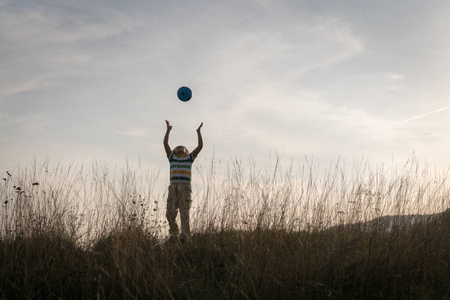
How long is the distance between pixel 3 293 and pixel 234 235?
2.96m

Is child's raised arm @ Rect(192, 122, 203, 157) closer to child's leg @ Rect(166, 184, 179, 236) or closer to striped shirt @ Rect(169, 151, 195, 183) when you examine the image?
striped shirt @ Rect(169, 151, 195, 183)

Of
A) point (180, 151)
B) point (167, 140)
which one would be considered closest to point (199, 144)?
point (180, 151)

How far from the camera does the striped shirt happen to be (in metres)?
6.67

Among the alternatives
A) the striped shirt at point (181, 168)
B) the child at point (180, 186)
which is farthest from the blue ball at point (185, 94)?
the striped shirt at point (181, 168)

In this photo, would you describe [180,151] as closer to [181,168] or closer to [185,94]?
[181,168]

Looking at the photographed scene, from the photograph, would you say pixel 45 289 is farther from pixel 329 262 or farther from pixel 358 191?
pixel 358 191

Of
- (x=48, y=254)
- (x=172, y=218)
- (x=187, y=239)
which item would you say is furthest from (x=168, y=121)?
(x=48, y=254)

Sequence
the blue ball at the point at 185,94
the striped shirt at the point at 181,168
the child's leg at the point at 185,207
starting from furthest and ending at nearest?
the blue ball at the point at 185,94, the striped shirt at the point at 181,168, the child's leg at the point at 185,207

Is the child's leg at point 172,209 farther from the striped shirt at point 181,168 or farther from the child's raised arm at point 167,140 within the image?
the child's raised arm at point 167,140

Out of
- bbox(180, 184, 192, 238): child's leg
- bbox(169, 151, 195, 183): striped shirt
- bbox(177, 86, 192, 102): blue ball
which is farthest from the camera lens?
bbox(177, 86, 192, 102): blue ball

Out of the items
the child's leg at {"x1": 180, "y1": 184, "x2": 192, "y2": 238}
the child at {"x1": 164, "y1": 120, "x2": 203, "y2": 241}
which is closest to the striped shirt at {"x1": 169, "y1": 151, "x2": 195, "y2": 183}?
A: the child at {"x1": 164, "y1": 120, "x2": 203, "y2": 241}

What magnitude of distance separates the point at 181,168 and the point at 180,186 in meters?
0.31

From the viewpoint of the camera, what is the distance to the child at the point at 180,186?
646 centimetres

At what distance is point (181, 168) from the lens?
21.9 ft
